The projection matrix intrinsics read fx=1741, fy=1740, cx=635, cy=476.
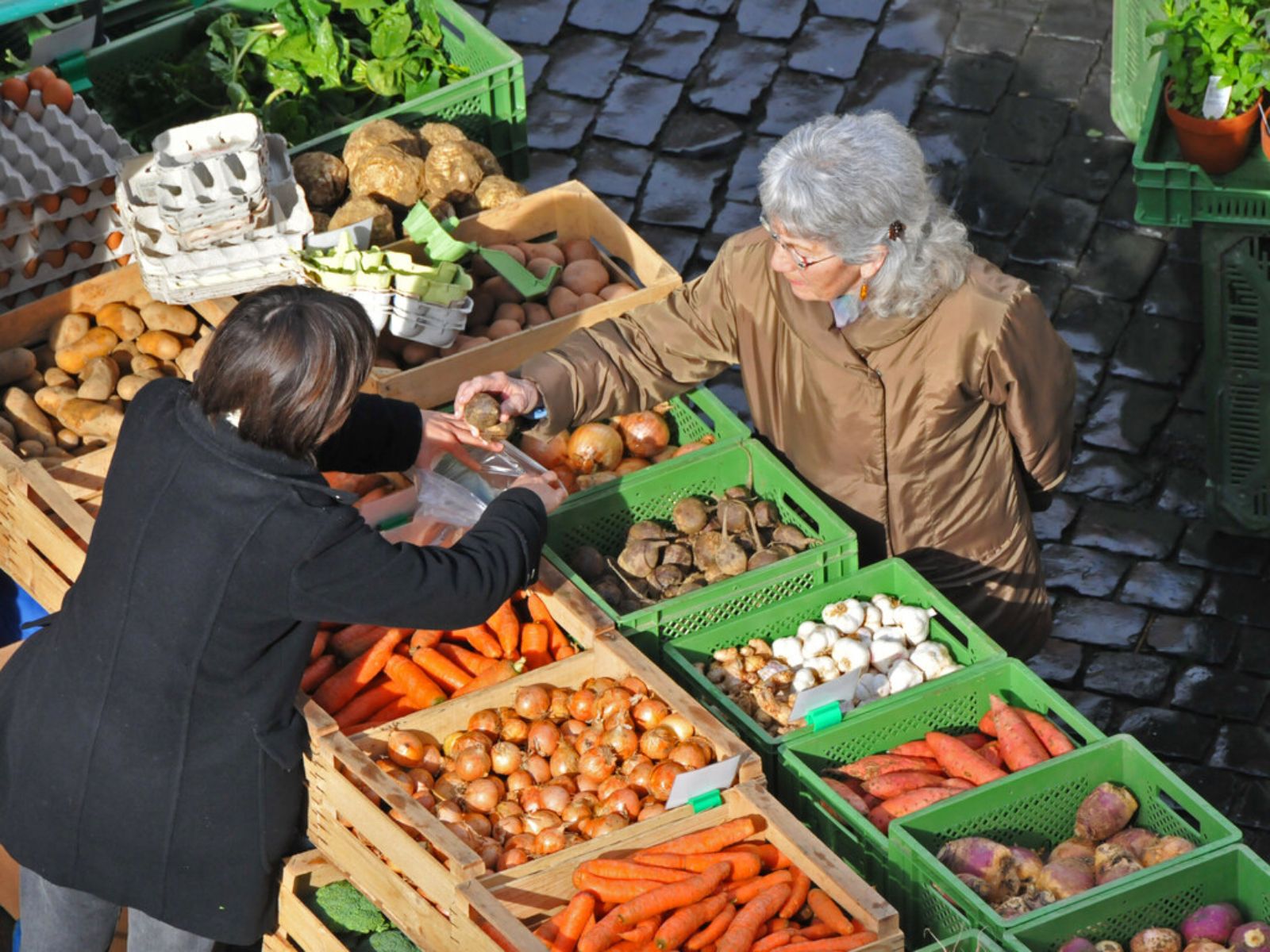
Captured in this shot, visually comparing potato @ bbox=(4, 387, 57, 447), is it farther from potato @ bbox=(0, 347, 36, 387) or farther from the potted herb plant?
the potted herb plant

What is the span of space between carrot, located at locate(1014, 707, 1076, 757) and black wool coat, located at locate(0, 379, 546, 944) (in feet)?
3.74

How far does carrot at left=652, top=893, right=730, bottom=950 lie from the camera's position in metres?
3.41

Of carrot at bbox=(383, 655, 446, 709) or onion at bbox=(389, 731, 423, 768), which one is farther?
carrot at bbox=(383, 655, 446, 709)

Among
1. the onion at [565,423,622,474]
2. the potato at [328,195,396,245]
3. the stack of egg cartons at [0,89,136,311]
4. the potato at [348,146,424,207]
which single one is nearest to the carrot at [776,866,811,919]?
the onion at [565,423,622,474]

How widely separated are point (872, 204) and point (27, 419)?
2.61 meters

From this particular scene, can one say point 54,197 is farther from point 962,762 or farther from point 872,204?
point 962,762

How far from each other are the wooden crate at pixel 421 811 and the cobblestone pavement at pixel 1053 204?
2.46 metres

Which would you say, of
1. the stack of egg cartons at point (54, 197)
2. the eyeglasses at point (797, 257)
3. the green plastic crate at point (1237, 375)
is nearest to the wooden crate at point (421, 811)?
the eyeglasses at point (797, 257)

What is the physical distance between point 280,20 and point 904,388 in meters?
3.26

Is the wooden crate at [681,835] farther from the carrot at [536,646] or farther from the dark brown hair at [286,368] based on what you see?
the dark brown hair at [286,368]

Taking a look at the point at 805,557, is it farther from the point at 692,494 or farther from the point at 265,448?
the point at 265,448

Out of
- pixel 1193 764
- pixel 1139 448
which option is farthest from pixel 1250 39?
pixel 1193 764

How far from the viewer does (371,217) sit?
17.0ft

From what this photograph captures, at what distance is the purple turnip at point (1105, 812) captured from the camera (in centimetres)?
357
